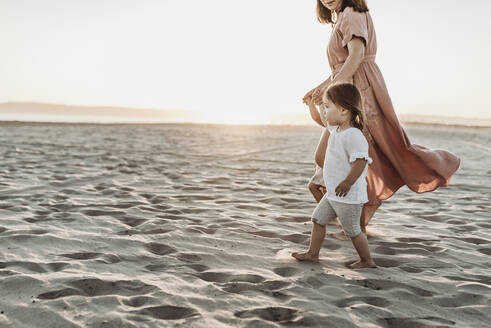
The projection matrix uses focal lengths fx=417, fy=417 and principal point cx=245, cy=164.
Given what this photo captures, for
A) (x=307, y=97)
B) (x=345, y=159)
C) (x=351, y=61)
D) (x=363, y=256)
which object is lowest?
(x=363, y=256)

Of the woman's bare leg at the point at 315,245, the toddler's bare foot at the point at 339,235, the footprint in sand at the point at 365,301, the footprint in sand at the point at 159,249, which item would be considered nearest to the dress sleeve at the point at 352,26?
the woman's bare leg at the point at 315,245

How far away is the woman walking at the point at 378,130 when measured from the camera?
3.64m

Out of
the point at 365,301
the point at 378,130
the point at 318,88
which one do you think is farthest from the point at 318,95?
the point at 365,301

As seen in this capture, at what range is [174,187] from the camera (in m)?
6.27

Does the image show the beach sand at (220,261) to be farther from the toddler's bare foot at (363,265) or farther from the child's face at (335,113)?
the child's face at (335,113)

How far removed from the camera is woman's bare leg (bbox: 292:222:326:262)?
317 cm

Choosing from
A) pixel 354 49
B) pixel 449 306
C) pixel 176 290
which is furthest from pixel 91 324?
pixel 354 49

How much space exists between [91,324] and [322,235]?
1734 mm

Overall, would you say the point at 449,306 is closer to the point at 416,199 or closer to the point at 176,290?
the point at 176,290

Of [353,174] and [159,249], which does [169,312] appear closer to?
[159,249]

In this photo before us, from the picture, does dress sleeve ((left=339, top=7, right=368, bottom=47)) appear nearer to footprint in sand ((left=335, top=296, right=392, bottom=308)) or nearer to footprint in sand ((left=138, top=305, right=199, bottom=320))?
footprint in sand ((left=335, top=296, right=392, bottom=308))

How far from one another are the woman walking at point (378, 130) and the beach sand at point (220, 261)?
57 cm

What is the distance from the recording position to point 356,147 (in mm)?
2855

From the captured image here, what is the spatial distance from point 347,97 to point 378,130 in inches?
37.7
